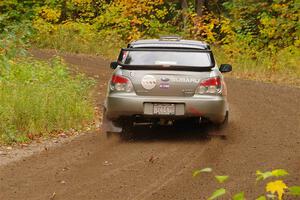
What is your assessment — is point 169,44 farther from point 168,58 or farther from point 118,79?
point 118,79

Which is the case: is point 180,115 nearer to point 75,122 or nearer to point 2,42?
point 75,122

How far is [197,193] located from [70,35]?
25725 millimetres

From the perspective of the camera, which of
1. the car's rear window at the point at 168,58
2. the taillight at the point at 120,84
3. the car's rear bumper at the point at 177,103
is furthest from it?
the car's rear window at the point at 168,58

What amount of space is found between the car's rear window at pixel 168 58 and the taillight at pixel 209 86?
377 mm

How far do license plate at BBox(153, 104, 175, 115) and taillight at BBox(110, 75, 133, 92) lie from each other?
52 cm

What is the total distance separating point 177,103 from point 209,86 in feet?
1.95

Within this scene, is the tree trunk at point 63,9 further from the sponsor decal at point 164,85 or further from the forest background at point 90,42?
the sponsor decal at point 164,85

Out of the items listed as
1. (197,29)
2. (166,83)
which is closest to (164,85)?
(166,83)

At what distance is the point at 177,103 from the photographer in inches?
429

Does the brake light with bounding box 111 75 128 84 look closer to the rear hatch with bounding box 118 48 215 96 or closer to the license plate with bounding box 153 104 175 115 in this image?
the rear hatch with bounding box 118 48 215 96

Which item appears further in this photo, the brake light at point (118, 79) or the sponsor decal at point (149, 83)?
the brake light at point (118, 79)

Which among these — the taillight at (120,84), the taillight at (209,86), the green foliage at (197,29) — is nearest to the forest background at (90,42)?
the green foliage at (197,29)

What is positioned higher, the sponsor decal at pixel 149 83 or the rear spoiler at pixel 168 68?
the rear spoiler at pixel 168 68

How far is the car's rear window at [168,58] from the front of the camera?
11.3 m
